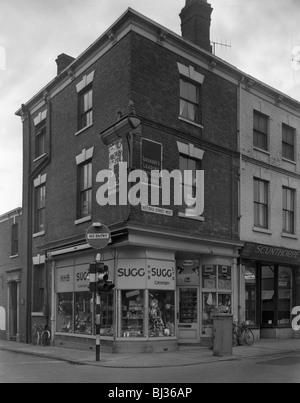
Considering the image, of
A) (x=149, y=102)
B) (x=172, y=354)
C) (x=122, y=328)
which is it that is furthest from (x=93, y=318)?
(x=149, y=102)

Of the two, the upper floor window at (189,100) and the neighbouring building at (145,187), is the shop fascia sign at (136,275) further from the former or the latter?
the upper floor window at (189,100)

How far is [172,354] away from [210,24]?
521 inches

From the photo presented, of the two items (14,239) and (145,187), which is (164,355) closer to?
(145,187)

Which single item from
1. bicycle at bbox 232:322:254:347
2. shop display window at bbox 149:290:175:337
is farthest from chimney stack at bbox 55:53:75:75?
bicycle at bbox 232:322:254:347

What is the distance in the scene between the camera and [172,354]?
16766 millimetres

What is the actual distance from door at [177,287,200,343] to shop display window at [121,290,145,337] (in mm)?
2702

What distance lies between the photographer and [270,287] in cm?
2284

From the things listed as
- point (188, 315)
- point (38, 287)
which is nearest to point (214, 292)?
point (188, 315)

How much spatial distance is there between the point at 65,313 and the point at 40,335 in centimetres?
185

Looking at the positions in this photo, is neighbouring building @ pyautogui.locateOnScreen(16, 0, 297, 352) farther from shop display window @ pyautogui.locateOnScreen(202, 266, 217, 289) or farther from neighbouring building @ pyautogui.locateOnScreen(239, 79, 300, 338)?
neighbouring building @ pyautogui.locateOnScreen(239, 79, 300, 338)

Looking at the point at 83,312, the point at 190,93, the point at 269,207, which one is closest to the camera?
the point at 83,312

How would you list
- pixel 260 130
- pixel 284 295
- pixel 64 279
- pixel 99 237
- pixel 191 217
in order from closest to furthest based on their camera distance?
pixel 99 237 → pixel 191 217 → pixel 64 279 → pixel 260 130 → pixel 284 295

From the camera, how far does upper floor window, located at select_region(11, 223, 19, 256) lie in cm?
2706

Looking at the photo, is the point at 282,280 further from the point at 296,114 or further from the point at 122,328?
the point at 122,328
